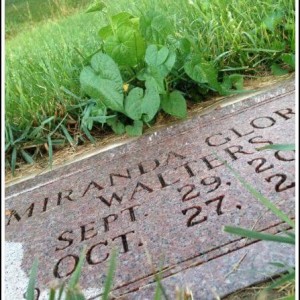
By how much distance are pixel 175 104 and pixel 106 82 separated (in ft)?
0.90

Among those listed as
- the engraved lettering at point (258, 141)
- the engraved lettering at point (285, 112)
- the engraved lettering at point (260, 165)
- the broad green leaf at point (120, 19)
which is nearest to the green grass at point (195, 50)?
the broad green leaf at point (120, 19)

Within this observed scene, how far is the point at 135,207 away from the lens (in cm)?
143

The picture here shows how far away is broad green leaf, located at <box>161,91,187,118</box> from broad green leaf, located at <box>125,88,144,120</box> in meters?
0.09

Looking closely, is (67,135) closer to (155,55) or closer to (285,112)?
(155,55)

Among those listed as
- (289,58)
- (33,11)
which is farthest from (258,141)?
(33,11)

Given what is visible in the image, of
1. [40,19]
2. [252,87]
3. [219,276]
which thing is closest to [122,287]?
[219,276]

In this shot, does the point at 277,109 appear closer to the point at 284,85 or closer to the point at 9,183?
the point at 284,85

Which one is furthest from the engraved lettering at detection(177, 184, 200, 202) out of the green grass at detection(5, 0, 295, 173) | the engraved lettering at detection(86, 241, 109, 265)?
the green grass at detection(5, 0, 295, 173)

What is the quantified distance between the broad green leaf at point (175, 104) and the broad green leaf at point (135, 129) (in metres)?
0.11

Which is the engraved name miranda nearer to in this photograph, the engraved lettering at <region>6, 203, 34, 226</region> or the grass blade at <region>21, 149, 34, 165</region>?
the engraved lettering at <region>6, 203, 34, 226</region>

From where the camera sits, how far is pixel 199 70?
198 cm

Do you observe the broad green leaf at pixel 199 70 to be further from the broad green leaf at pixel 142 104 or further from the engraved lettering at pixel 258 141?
the engraved lettering at pixel 258 141

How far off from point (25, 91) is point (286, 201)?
5.68 ft

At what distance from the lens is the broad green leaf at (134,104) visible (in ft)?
6.39
